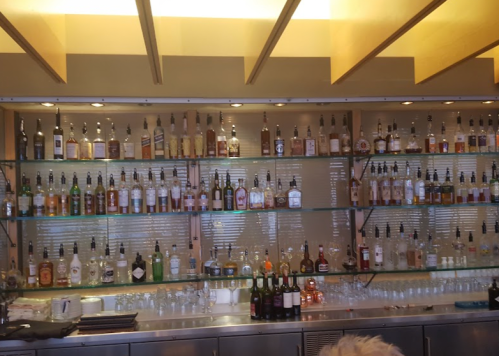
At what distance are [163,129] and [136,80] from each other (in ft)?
Result: 1.42

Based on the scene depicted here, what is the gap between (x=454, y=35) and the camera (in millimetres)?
2879

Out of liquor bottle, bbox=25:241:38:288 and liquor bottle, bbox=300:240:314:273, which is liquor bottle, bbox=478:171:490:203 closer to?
liquor bottle, bbox=300:240:314:273

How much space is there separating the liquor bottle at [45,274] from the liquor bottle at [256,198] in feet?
5.00

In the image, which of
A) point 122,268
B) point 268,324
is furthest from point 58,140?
point 268,324

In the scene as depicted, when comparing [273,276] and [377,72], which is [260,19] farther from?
[273,276]

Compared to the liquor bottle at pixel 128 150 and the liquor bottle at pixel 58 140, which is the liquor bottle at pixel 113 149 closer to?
the liquor bottle at pixel 128 150

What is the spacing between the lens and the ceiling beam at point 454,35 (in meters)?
2.53

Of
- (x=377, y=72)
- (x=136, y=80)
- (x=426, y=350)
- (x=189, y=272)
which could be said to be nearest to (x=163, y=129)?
(x=136, y=80)

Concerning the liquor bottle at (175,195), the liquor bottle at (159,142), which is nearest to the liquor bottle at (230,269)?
the liquor bottle at (175,195)

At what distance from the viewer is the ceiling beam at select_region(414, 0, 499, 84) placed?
2527 millimetres

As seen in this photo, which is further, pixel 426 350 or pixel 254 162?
pixel 254 162

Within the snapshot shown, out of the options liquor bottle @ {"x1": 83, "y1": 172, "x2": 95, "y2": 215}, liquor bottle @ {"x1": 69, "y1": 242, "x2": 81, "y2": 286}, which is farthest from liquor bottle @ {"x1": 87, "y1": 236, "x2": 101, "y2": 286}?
liquor bottle @ {"x1": 83, "y1": 172, "x2": 95, "y2": 215}

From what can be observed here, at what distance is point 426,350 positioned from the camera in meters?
3.26

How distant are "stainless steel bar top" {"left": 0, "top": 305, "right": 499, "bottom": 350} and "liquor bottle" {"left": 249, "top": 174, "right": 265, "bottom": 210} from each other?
81 cm
